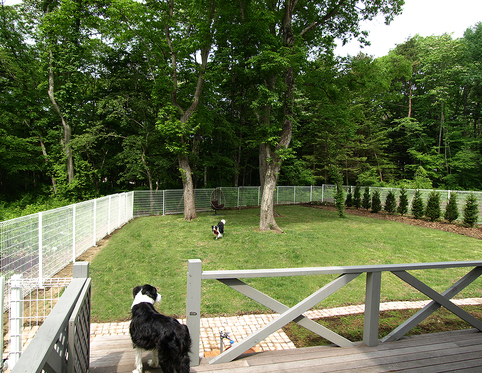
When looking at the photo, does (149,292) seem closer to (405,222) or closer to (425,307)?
(425,307)

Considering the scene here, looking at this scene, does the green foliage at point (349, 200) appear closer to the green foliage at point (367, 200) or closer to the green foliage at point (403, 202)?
the green foliage at point (367, 200)

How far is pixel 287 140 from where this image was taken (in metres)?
10.7

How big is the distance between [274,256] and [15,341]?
5.84 metres

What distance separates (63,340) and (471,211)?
50.1 feet

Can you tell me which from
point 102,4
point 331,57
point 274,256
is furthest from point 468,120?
point 102,4

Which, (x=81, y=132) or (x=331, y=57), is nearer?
(x=331, y=57)

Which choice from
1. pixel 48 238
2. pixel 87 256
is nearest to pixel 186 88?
pixel 87 256

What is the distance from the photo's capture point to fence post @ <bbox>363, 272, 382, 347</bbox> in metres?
2.42

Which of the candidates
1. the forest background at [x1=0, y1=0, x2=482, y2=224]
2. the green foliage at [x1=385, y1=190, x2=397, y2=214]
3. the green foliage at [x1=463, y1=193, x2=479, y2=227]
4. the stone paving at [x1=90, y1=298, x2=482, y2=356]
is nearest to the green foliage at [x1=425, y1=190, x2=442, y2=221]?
the green foliage at [x1=463, y1=193, x2=479, y2=227]

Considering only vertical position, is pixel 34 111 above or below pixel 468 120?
below

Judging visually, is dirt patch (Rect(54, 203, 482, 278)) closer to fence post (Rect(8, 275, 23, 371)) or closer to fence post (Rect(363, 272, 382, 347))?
fence post (Rect(8, 275, 23, 371))

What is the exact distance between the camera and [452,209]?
12914 mm

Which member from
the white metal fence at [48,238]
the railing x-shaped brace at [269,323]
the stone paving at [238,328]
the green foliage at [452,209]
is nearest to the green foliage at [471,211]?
the green foliage at [452,209]

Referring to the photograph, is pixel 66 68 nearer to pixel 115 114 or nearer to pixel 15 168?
pixel 115 114
